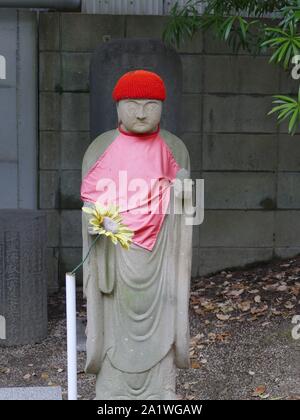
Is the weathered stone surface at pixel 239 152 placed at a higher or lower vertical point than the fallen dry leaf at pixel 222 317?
higher

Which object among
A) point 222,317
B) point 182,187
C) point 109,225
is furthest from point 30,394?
point 222,317

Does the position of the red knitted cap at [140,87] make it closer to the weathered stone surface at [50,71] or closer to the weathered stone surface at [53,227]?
the weathered stone surface at [50,71]

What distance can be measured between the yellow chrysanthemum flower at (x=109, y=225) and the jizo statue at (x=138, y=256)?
0.19ft

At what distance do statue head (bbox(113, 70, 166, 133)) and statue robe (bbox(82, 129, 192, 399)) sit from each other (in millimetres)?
151

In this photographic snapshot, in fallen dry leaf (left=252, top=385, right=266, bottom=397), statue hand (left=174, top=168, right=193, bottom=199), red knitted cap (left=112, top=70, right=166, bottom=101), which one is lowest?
fallen dry leaf (left=252, top=385, right=266, bottom=397)

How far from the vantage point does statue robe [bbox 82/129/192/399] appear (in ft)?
12.5

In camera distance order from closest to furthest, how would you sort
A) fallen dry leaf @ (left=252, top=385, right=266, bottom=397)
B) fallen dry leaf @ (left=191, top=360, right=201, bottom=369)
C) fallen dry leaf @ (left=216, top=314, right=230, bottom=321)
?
fallen dry leaf @ (left=252, top=385, right=266, bottom=397)
fallen dry leaf @ (left=191, top=360, right=201, bottom=369)
fallen dry leaf @ (left=216, top=314, right=230, bottom=321)

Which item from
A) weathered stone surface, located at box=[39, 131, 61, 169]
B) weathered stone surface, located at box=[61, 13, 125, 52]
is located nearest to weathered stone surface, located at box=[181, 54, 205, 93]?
weathered stone surface, located at box=[61, 13, 125, 52]

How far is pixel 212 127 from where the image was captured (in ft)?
23.8

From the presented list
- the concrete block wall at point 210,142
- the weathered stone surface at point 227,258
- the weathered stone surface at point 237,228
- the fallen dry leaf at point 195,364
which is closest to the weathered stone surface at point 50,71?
the concrete block wall at point 210,142

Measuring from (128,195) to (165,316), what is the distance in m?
0.69

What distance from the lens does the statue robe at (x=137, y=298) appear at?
3799mm

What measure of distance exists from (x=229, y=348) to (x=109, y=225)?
8.19ft

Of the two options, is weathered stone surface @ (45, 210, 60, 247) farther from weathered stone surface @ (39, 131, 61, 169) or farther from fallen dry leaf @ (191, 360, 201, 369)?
fallen dry leaf @ (191, 360, 201, 369)
